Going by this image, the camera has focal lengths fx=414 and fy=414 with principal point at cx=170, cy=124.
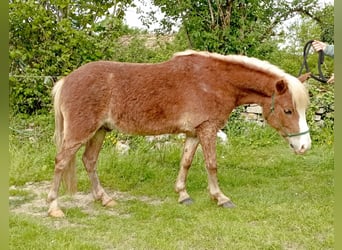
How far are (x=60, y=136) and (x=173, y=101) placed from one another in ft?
3.84

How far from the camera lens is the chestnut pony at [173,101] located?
3.92 meters

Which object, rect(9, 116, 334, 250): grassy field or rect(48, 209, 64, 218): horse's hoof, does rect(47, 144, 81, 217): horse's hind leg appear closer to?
rect(48, 209, 64, 218): horse's hoof

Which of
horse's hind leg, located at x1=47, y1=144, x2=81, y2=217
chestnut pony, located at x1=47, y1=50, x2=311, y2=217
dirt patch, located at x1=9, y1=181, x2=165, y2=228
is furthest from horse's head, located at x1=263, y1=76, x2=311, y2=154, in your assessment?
horse's hind leg, located at x1=47, y1=144, x2=81, y2=217

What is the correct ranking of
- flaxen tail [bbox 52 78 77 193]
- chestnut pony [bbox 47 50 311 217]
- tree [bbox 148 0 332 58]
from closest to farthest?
chestnut pony [bbox 47 50 311 217]
flaxen tail [bbox 52 78 77 193]
tree [bbox 148 0 332 58]

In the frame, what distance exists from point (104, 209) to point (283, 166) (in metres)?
2.72

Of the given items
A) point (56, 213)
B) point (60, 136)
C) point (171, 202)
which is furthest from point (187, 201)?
point (60, 136)

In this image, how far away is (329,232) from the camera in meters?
3.39

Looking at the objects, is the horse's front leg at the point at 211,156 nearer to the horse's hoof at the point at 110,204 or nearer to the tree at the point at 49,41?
the horse's hoof at the point at 110,204

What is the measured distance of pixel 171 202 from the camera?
169 inches

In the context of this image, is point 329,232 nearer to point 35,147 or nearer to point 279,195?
point 279,195

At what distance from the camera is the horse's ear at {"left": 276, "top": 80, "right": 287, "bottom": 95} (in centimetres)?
397

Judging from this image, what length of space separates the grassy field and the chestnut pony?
0.27 metres

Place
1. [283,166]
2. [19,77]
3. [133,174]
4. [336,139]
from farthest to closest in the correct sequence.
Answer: [19,77] < [283,166] < [133,174] < [336,139]

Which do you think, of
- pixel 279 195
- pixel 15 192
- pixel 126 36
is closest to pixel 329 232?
pixel 279 195
